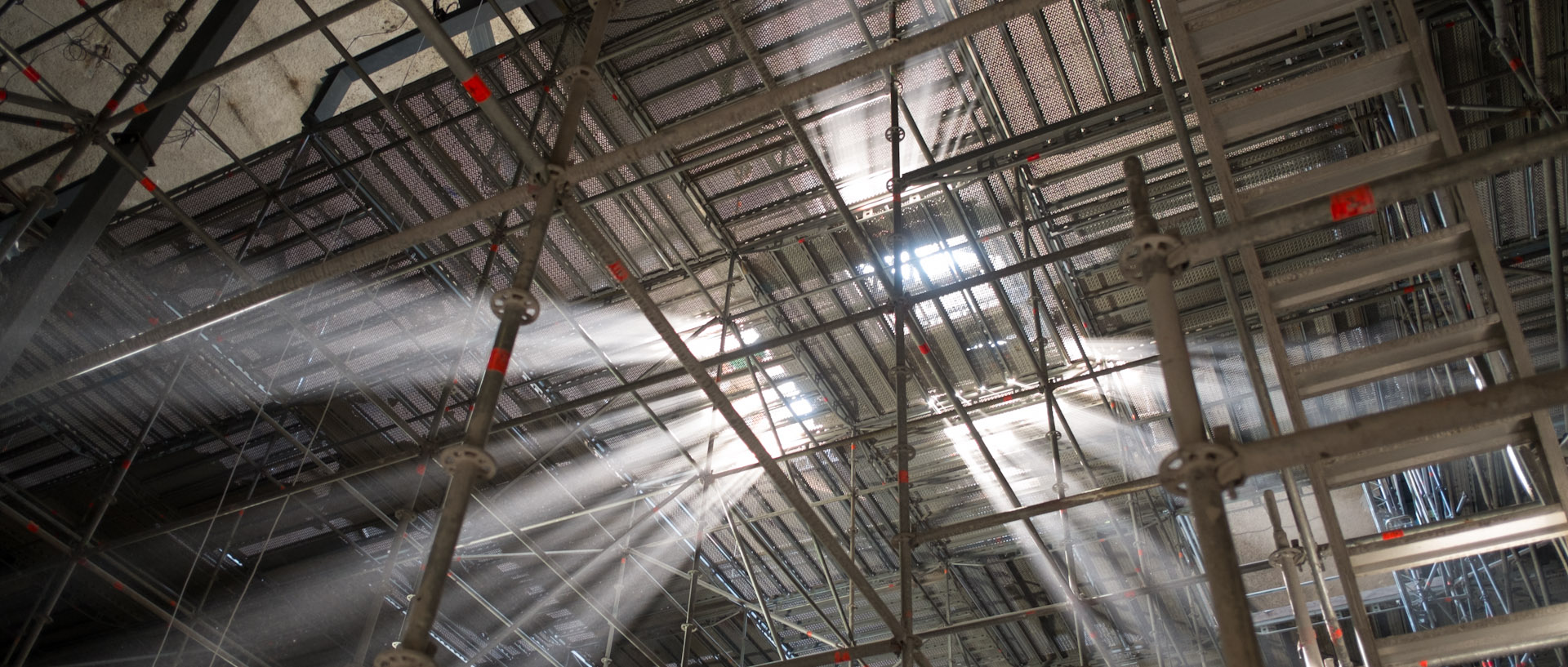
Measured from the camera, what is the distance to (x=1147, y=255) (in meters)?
Answer: 4.09

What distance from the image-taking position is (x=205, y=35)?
27.3 ft

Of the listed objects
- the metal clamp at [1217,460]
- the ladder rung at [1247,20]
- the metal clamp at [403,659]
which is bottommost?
the metal clamp at [403,659]

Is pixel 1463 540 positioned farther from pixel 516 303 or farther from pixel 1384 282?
pixel 516 303

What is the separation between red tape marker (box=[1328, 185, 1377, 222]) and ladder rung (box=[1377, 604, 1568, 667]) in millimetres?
2067

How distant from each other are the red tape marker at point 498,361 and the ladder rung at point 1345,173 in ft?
11.0

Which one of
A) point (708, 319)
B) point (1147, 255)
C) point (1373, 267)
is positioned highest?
point (708, 319)

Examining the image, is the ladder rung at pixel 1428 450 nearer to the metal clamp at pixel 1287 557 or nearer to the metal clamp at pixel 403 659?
the metal clamp at pixel 1287 557

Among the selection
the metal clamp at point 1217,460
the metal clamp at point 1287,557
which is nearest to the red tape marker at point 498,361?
the metal clamp at point 1217,460

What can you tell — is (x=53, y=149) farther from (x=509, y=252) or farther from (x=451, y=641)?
(x=451, y=641)

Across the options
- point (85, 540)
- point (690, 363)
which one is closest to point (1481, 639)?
point (690, 363)

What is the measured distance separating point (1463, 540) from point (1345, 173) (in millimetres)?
1837

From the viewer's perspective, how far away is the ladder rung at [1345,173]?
4.55m

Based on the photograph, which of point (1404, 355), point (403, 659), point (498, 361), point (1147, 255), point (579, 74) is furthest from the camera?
point (579, 74)

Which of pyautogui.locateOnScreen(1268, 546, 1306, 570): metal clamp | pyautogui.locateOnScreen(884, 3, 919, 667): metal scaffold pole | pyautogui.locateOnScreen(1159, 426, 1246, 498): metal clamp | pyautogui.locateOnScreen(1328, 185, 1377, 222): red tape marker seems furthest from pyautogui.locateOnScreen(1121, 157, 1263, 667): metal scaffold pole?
pyautogui.locateOnScreen(1268, 546, 1306, 570): metal clamp
